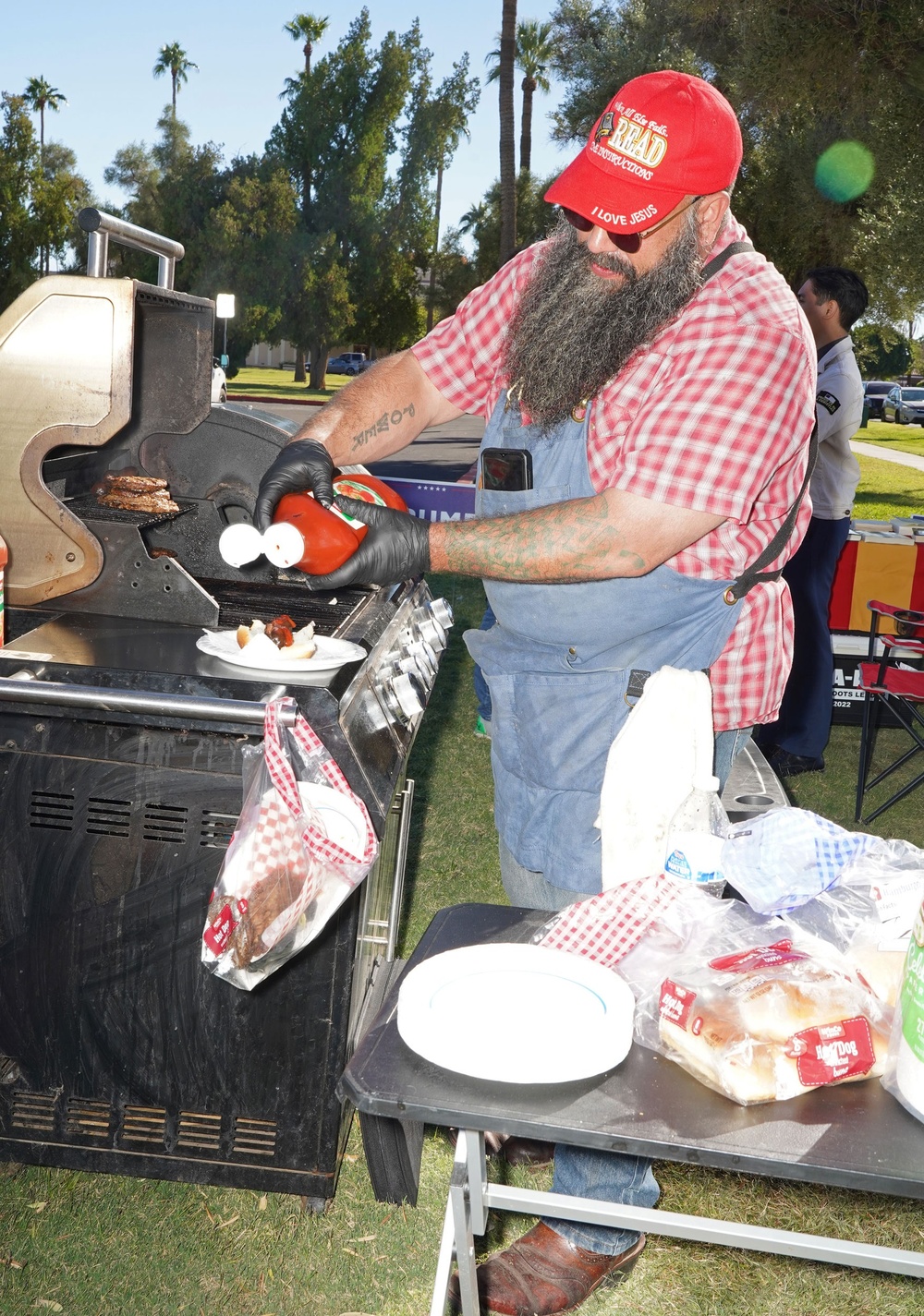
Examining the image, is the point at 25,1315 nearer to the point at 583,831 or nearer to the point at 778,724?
the point at 583,831

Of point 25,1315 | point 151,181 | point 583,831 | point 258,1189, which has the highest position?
point 151,181

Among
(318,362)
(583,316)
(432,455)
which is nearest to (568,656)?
(583,316)

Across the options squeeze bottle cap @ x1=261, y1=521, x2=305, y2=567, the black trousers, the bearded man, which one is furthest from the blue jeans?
the black trousers

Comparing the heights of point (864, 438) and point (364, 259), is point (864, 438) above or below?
below

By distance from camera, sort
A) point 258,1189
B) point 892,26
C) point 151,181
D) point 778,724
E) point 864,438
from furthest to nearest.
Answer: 1. point 151,181
2. point 864,438
3. point 892,26
4. point 778,724
5. point 258,1189

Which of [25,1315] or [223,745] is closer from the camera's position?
[223,745]

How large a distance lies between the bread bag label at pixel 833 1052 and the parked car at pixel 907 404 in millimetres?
34313

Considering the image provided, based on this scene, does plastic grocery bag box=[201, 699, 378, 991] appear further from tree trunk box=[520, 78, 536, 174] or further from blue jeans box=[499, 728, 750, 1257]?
tree trunk box=[520, 78, 536, 174]

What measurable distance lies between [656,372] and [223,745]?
1.04m

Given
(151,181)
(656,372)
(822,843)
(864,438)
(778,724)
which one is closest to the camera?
(822,843)

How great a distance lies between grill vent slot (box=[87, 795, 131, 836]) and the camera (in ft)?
6.93

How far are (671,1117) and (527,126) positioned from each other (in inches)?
1296

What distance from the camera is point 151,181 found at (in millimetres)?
46438

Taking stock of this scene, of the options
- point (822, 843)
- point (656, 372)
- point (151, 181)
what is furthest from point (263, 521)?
point (151, 181)
